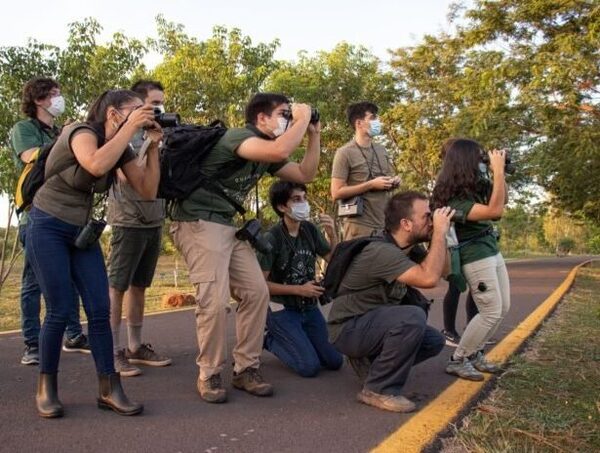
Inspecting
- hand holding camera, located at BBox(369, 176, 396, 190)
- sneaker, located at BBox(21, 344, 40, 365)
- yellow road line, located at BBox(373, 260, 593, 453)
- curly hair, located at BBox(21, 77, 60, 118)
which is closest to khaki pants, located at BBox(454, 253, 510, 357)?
yellow road line, located at BBox(373, 260, 593, 453)

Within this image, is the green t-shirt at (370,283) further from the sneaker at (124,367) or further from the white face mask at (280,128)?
the sneaker at (124,367)

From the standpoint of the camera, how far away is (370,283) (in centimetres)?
369

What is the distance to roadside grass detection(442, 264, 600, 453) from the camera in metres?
2.88

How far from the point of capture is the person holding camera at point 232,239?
355cm

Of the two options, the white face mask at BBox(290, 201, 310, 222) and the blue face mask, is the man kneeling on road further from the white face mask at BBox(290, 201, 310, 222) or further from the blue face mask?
the blue face mask

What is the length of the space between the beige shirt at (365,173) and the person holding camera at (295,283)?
0.51 m

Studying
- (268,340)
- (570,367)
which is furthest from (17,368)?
(570,367)

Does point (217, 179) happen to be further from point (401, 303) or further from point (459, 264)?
point (459, 264)

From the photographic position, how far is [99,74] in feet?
31.2

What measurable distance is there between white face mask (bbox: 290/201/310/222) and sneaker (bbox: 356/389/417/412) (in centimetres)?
146

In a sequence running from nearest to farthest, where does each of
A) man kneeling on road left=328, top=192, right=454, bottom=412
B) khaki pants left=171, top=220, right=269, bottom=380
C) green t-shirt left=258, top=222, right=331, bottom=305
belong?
man kneeling on road left=328, top=192, right=454, bottom=412 → khaki pants left=171, top=220, right=269, bottom=380 → green t-shirt left=258, top=222, right=331, bottom=305

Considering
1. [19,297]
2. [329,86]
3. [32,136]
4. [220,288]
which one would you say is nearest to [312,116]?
[220,288]

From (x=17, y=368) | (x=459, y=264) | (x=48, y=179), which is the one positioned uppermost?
(x=48, y=179)

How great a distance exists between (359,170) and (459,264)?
54.9 inches
